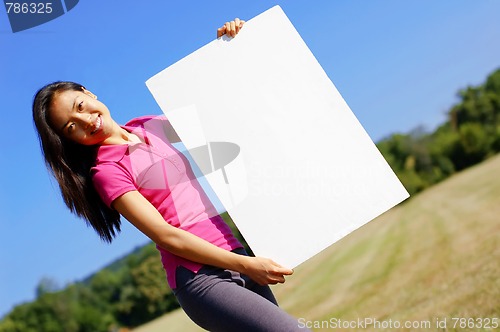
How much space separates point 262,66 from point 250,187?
57cm

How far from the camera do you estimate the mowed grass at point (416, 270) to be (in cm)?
659

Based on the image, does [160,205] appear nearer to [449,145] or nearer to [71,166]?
[71,166]

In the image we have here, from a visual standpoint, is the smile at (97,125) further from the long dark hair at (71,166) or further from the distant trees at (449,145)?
the distant trees at (449,145)

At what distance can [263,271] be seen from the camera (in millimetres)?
2375

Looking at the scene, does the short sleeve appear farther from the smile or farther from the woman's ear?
the woman's ear

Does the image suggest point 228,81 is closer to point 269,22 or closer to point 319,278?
point 269,22

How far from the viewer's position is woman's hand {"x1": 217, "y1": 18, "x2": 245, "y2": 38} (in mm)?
2748

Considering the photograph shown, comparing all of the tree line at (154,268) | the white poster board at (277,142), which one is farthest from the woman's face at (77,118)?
the tree line at (154,268)

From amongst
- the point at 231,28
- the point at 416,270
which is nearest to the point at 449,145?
the point at 416,270

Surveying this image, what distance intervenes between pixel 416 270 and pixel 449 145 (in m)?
49.6

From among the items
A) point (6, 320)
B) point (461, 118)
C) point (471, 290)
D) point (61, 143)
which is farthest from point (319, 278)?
point (461, 118)

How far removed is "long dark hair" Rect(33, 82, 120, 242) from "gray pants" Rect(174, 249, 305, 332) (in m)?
0.43

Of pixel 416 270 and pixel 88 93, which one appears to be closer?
pixel 88 93

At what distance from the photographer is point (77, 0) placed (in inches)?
185
